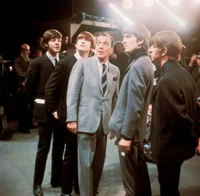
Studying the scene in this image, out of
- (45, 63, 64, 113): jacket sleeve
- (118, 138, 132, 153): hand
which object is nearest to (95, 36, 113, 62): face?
(45, 63, 64, 113): jacket sleeve

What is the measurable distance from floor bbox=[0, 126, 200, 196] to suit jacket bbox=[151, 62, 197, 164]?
4.57ft

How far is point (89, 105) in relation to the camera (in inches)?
118

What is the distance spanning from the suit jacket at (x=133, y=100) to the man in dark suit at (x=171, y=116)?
0.20m

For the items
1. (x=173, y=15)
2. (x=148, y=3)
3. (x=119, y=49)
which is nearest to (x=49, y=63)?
(x=119, y=49)

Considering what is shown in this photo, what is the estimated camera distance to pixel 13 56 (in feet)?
28.4

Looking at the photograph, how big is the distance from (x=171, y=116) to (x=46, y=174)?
7.70 feet

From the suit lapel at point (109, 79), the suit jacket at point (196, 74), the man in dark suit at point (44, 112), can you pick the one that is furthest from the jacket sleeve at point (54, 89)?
the suit jacket at point (196, 74)

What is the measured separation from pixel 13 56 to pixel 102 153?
6.17 m

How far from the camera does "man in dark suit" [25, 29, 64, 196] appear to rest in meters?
3.45

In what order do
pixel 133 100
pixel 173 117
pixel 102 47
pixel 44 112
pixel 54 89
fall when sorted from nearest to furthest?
pixel 173 117, pixel 133 100, pixel 102 47, pixel 54 89, pixel 44 112

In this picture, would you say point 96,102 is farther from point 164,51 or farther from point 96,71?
point 164,51

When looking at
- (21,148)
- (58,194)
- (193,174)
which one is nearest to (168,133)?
(58,194)

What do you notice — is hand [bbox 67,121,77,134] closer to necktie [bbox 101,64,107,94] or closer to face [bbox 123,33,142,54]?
necktie [bbox 101,64,107,94]

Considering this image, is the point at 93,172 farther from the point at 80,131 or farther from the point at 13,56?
the point at 13,56
